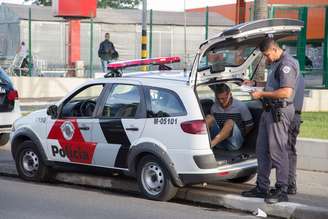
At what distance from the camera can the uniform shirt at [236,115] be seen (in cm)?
907

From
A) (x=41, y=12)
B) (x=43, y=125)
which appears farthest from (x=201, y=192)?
(x=41, y=12)

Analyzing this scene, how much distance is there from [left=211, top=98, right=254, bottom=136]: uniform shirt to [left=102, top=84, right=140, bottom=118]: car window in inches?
44.2

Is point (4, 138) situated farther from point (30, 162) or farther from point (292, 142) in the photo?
point (292, 142)

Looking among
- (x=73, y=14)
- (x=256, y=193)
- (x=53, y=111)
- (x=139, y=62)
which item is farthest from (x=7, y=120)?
(x=73, y=14)

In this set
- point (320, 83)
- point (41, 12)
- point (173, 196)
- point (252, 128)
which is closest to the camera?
point (173, 196)

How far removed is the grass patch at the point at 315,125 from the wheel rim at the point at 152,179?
3638 mm

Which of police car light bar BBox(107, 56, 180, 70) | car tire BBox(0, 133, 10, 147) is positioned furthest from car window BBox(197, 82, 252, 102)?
car tire BBox(0, 133, 10, 147)

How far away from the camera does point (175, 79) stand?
28.3ft

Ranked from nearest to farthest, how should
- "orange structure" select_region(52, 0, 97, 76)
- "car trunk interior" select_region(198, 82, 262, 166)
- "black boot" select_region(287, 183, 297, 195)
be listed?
"black boot" select_region(287, 183, 297, 195), "car trunk interior" select_region(198, 82, 262, 166), "orange structure" select_region(52, 0, 97, 76)

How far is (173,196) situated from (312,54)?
11.4 m

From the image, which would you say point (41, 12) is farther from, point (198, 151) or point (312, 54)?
point (198, 151)

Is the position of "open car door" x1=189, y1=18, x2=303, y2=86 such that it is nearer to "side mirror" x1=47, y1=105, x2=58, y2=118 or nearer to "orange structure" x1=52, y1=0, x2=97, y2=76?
"side mirror" x1=47, y1=105, x2=58, y2=118

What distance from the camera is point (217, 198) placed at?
27.8ft

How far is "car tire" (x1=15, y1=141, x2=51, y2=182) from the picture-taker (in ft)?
32.9
